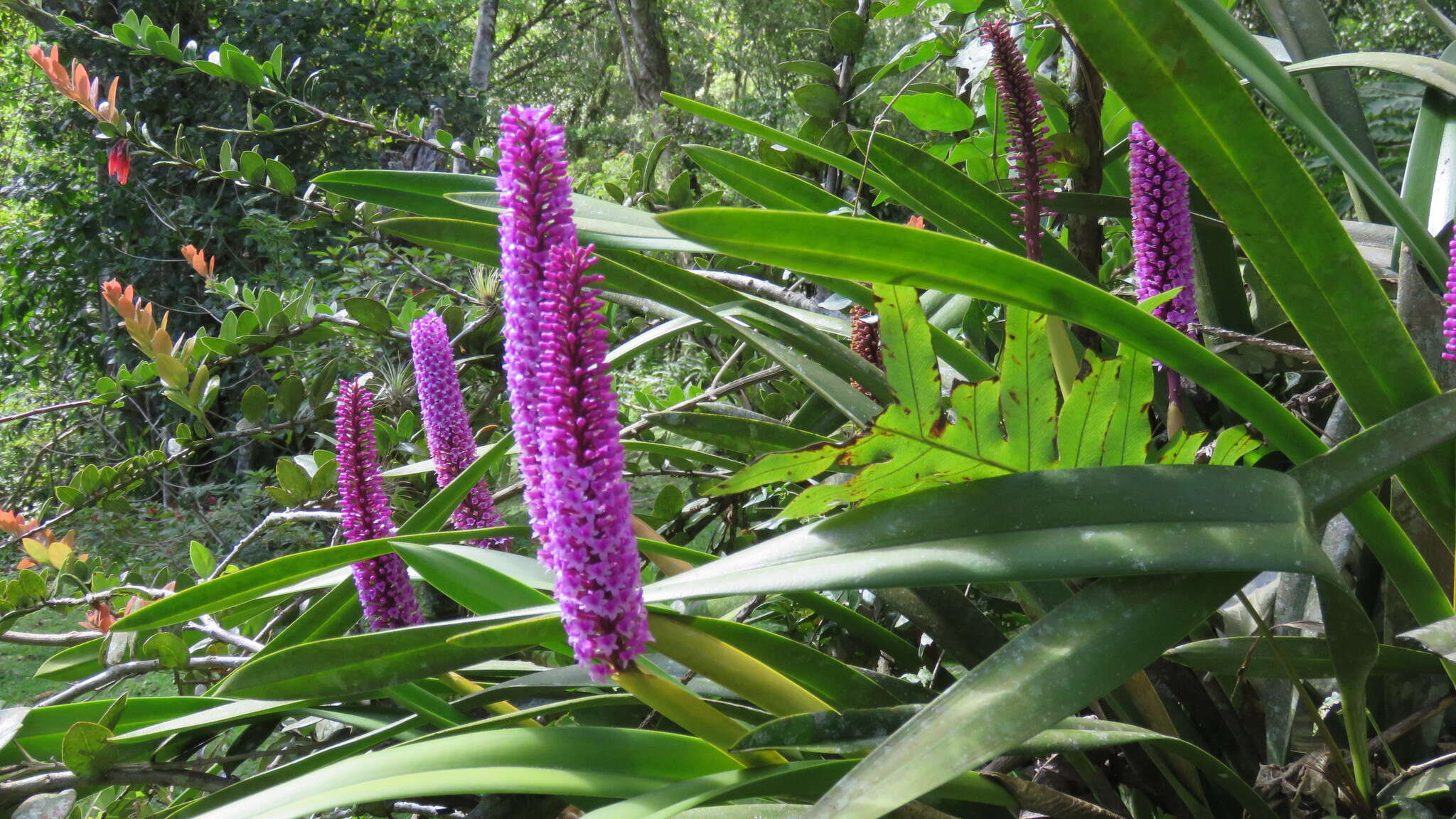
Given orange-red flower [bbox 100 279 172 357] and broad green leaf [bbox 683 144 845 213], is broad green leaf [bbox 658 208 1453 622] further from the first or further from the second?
orange-red flower [bbox 100 279 172 357]

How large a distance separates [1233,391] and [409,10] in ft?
27.2

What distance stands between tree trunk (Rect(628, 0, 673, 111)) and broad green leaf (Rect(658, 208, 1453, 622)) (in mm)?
6559

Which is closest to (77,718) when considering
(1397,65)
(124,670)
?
(124,670)

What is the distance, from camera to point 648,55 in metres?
6.99

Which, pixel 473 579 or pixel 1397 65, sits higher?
pixel 1397 65

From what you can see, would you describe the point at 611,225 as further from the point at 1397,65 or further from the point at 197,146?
the point at 197,146

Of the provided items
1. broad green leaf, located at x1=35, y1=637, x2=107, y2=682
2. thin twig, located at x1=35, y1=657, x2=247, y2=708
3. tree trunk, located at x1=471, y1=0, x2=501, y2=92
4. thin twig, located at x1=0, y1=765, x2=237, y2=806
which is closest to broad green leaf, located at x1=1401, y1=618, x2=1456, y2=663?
thin twig, located at x1=0, y1=765, x2=237, y2=806

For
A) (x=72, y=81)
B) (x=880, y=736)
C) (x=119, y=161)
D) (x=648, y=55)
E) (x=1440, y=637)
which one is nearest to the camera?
(x=1440, y=637)

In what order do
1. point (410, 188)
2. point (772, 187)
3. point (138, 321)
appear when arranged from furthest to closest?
point (138, 321) < point (772, 187) < point (410, 188)

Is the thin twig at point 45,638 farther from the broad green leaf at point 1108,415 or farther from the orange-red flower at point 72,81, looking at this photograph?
the broad green leaf at point 1108,415

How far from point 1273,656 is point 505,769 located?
0.55 metres

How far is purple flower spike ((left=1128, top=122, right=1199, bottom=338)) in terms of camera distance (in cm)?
75

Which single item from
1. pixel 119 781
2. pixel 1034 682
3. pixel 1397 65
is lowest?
pixel 119 781

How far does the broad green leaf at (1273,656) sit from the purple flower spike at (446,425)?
0.59 meters
